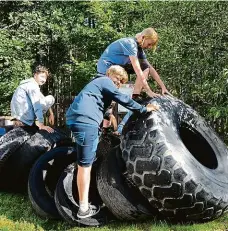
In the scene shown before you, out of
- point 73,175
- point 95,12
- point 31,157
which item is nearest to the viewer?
point 73,175

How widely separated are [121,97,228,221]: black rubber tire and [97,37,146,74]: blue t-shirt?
1.03 meters

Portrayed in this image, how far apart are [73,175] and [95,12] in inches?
417

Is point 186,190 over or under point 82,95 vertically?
under

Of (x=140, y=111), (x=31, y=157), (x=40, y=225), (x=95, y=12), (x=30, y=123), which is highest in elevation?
(x=95, y=12)

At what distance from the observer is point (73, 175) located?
4.93m

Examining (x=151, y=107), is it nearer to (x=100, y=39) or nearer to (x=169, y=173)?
(x=169, y=173)

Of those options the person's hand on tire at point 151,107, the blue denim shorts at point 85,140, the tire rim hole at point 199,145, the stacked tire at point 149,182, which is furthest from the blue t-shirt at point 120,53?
the blue denim shorts at point 85,140

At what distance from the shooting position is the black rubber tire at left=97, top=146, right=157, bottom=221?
4.51 metres

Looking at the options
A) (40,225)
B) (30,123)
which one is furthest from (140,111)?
(30,123)

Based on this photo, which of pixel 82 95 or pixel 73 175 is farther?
pixel 73 175

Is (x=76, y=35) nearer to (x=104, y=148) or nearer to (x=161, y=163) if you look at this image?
(x=104, y=148)

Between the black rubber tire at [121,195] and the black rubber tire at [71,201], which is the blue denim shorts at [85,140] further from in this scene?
the black rubber tire at [71,201]

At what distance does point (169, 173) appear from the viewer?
428cm

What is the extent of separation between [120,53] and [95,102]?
1312mm
